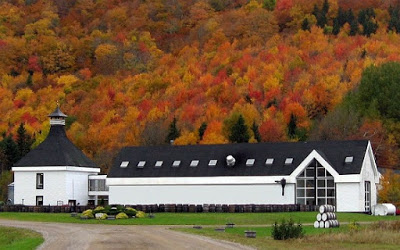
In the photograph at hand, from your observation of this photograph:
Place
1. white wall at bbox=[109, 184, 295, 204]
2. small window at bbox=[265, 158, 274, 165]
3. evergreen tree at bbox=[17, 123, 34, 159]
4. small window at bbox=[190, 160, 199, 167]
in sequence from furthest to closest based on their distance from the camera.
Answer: evergreen tree at bbox=[17, 123, 34, 159], small window at bbox=[190, 160, 199, 167], small window at bbox=[265, 158, 274, 165], white wall at bbox=[109, 184, 295, 204]

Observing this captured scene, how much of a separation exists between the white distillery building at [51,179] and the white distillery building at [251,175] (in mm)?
6010

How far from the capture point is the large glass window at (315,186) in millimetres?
92113

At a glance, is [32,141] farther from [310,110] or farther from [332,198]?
[332,198]

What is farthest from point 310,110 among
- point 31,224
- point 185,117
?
point 31,224

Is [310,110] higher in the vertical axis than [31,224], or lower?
higher

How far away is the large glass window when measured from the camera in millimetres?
92113

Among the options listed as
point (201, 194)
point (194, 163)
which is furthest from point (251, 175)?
point (194, 163)

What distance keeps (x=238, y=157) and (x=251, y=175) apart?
398 centimetres

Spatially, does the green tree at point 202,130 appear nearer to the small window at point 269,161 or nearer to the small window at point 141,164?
the small window at point 141,164

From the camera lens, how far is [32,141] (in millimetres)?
153000

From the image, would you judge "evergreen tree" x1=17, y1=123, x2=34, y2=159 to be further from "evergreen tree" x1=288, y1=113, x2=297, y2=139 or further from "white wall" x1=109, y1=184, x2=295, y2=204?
"white wall" x1=109, y1=184, x2=295, y2=204

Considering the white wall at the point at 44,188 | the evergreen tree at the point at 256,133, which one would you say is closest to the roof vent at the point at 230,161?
the white wall at the point at 44,188

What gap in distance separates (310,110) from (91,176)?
2640 inches

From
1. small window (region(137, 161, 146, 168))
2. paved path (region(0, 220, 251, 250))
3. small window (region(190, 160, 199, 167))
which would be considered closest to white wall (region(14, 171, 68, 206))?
small window (region(137, 161, 146, 168))
